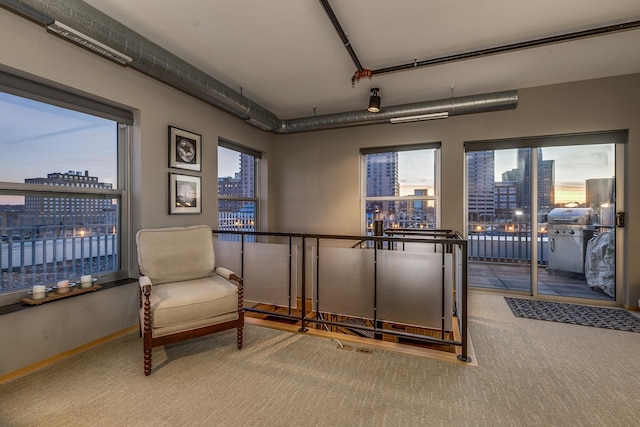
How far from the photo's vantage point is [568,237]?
157 inches

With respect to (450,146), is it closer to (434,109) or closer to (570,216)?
(434,109)

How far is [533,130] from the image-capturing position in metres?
3.92

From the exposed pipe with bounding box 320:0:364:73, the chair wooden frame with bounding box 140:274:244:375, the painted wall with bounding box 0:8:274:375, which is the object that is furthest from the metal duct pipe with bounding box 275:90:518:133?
the chair wooden frame with bounding box 140:274:244:375

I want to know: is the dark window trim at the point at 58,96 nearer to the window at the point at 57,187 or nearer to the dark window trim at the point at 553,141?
the window at the point at 57,187

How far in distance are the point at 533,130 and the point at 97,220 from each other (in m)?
5.58

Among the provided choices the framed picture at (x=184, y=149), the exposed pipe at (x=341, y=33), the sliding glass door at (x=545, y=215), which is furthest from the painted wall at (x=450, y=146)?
the framed picture at (x=184, y=149)

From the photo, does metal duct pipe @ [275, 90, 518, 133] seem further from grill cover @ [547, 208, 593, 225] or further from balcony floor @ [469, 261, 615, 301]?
balcony floor @ [469, 261, 615, 301]

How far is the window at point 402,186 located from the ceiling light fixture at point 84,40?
3560mm

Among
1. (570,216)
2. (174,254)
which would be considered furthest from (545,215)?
(174,254)

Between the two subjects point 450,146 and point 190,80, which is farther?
point 450,146

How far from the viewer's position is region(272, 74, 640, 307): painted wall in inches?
139

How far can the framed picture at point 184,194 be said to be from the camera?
131 inches

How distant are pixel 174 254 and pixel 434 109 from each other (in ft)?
12.3

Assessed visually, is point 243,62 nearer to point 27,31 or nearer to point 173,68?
point 173,68
